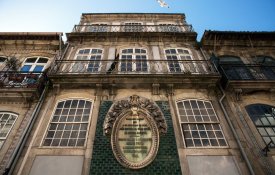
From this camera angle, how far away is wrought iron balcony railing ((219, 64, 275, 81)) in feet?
32.3

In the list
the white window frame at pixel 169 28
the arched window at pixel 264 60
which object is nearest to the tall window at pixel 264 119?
the arched window at pixel 264 60

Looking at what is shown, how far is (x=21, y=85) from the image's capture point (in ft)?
29.5

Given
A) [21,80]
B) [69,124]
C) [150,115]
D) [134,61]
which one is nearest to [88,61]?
[134,61]

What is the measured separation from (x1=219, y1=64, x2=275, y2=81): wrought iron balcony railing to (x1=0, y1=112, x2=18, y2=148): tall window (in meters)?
8.71

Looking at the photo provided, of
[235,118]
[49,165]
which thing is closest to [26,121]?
[49,165]

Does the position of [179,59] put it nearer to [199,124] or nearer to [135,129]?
[199,124]

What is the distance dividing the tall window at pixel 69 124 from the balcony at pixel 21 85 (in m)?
1.17

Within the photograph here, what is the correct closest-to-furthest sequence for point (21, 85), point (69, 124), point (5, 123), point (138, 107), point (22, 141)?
point (22, 141) < point (69, 124) < point (5, 123) < point (138, 107) < point (21, 85)

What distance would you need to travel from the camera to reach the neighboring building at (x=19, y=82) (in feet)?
23.6

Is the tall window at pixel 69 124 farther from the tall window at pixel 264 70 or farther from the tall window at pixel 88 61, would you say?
the tall window at pixel 264 70

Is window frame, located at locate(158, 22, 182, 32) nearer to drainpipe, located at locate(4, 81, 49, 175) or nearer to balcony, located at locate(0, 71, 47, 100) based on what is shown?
balcony, located at locate(0, 71, 47, 100)

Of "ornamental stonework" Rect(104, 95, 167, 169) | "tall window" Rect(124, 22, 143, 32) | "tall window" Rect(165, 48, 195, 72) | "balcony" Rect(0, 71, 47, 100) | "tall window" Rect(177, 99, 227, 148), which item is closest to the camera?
"ornamental stonework" Rect(104, 95, 167, 169)

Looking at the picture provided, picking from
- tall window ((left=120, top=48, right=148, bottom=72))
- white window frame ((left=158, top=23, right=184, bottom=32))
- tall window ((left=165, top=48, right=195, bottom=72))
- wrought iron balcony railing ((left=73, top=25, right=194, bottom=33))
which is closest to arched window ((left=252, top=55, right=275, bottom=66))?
tall window ((left=165, top=48, right=195, bottom=72))

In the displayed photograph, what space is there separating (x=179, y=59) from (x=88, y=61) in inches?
179
